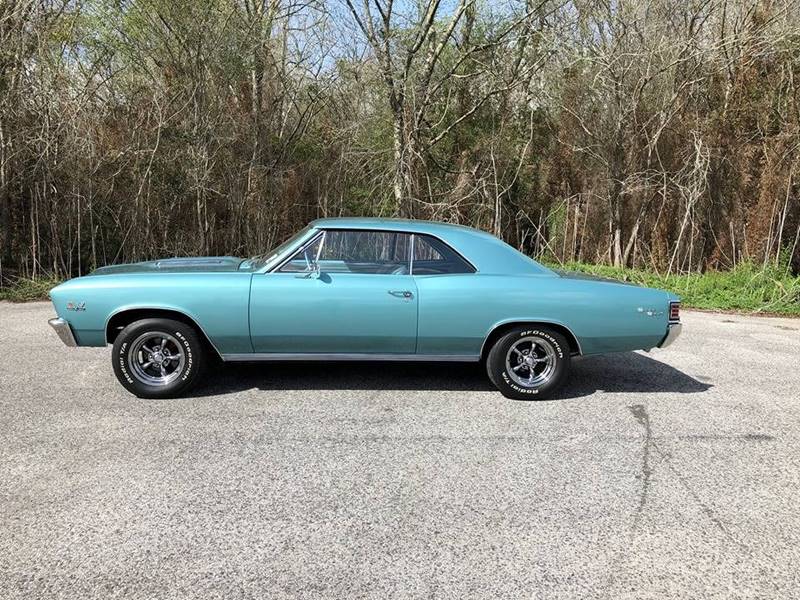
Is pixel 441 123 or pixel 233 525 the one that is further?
pixel 441 123

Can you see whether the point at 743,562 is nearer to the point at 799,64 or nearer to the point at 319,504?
the point at 319,504

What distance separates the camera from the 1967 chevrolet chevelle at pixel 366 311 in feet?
14.5

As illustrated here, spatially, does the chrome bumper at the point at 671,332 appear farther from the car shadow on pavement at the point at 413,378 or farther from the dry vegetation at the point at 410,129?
the dry vegetation at the point at 410,129

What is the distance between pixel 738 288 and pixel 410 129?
671cm

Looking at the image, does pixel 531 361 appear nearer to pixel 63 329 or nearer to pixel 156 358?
pixel 156 358

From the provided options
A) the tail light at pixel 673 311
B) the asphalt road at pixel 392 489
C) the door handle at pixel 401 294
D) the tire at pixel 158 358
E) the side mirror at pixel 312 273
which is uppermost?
the side mirror at pixel 312 273

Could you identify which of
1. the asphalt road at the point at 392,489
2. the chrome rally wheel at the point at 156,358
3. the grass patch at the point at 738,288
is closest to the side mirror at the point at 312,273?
the asphalt road at the point at 392,489

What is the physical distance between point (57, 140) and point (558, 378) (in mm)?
8893

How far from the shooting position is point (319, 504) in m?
3.02

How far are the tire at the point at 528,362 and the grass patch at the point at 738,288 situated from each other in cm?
480

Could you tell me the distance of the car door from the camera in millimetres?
4441

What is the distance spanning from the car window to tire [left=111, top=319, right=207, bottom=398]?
0.96 metres

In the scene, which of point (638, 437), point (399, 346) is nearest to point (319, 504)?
point (399, 346)

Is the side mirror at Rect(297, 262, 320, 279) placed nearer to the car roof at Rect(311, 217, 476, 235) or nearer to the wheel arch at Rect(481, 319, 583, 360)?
the car roof at Rect(311, 217, 476, 235)
